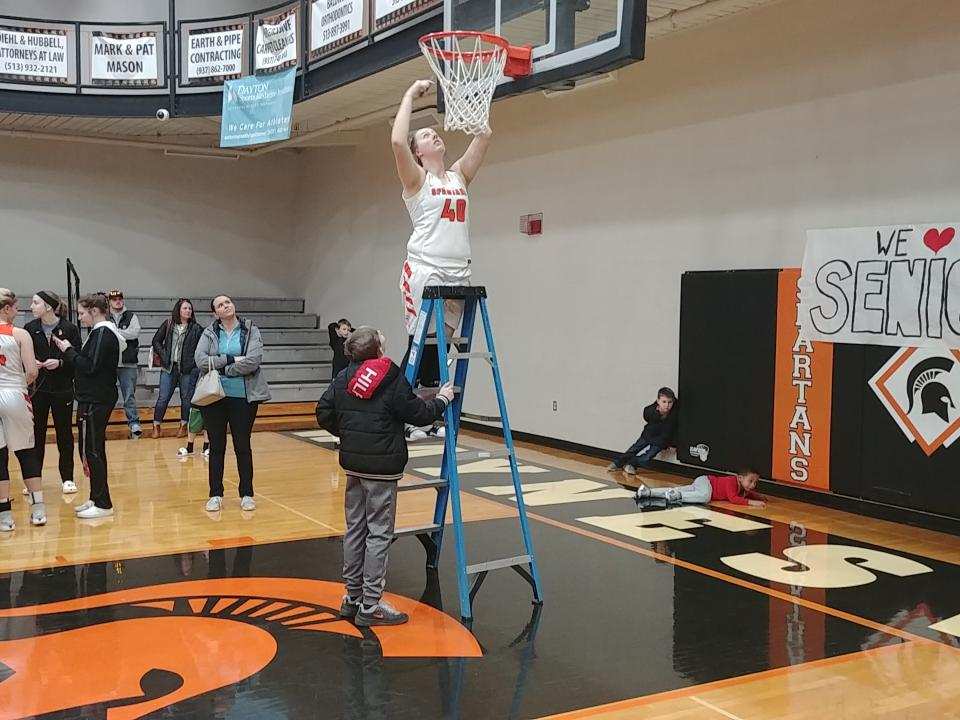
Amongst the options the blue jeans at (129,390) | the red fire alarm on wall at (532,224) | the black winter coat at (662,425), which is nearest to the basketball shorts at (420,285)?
the black winter coat at (662,425)

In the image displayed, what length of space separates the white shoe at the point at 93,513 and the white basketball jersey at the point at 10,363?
1.15m

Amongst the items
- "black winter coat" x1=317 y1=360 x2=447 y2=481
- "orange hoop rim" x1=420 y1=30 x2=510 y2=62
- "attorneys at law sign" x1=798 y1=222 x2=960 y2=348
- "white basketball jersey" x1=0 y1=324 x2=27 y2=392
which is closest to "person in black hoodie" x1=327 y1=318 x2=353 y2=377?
"white basketball jersey" x1=0 y1=324 x2=27 y2=392

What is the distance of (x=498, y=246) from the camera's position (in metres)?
12.6

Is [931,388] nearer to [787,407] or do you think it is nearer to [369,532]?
[787,407]

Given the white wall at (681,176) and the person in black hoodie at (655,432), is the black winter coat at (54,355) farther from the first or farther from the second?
the white wall at (681,176)

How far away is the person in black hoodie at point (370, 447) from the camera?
4.87 m

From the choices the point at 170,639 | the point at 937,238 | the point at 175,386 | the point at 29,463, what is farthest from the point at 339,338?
Result: the point at 170,639

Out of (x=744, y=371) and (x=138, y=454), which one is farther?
(x=138, y=454)

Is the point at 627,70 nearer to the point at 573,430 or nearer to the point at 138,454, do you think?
the point at 573,430

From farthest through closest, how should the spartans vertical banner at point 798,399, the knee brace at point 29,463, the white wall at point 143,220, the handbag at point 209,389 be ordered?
1. the white wall at point 143,220
2. the spartans vertical banner at point 798,399
3. the handbag at point 209,389
4. the knee brace at point 29,463

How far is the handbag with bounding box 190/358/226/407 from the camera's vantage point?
741 centimetres

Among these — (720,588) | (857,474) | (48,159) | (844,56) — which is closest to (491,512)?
(720,588)

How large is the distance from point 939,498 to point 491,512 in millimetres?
3480

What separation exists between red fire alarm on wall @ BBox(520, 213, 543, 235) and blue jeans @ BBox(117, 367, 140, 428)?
513 cm
